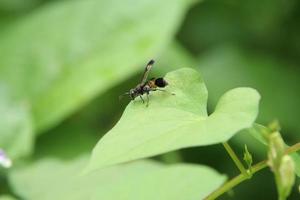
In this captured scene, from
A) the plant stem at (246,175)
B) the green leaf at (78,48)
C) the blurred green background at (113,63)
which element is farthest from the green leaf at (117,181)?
the green leaf at (78,48)

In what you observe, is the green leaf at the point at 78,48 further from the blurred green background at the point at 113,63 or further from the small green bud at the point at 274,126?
the small green bud at the point at 274,126

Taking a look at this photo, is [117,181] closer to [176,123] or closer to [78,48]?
[176,123]

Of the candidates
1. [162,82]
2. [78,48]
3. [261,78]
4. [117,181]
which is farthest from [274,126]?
[261,78]

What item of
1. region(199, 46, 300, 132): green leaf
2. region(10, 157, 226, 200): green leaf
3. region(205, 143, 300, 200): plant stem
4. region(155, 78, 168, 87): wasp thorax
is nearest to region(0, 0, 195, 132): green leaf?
region(199, 46, 300, 132): green leaf

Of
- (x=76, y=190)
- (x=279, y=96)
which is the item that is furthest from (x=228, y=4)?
(x=76, y=190)

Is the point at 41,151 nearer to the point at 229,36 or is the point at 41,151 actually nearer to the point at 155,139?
the point at 229,36

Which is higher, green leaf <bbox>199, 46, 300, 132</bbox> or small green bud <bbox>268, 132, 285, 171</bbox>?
green leaf <bbox>199, 46, 300, 132</bbox>

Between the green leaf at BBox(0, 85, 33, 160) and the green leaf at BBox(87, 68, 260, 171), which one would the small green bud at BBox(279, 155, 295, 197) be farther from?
the green leaf at BBox(0, 85, 33, 160)
